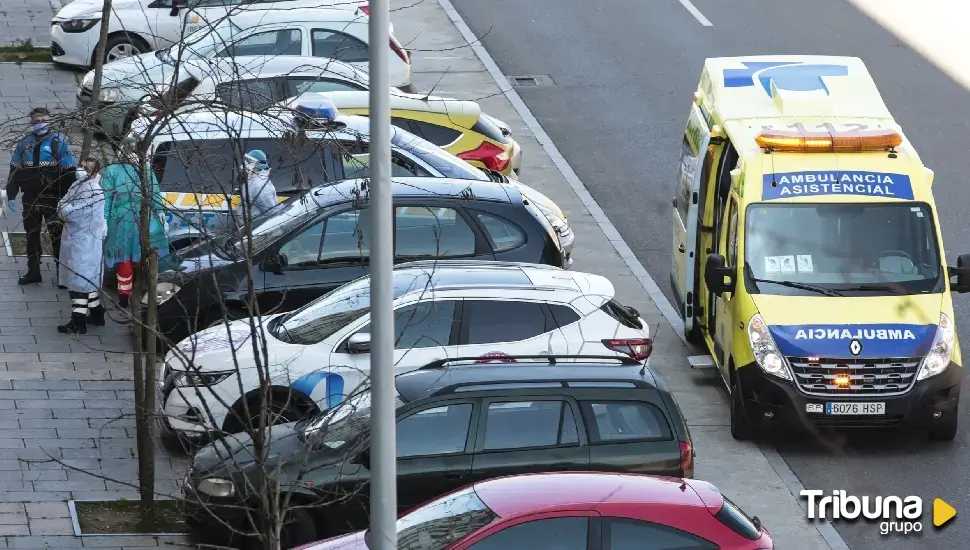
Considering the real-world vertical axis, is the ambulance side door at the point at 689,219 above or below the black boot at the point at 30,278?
above

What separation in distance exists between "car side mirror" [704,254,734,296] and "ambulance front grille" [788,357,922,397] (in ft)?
3.20

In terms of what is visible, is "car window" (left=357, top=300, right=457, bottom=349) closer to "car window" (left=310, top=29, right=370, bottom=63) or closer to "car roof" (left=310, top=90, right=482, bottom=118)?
"car roof" (left=310, top=90, right=482, bottom=118)

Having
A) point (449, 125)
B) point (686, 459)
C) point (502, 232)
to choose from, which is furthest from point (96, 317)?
point (686, 459)

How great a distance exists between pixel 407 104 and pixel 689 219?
15.5 feet

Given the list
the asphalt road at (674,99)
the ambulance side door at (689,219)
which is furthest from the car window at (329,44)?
the ambulance side door at (689,219)

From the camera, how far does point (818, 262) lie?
541 inches

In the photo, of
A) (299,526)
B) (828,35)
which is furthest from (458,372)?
(828,35)

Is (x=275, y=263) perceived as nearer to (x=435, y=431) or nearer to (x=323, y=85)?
(x=435, y=431)

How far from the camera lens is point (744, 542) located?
9.25m

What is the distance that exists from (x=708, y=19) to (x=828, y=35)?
2.16m

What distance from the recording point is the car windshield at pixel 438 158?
16938mm

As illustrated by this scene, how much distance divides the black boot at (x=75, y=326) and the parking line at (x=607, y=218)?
5011 mm

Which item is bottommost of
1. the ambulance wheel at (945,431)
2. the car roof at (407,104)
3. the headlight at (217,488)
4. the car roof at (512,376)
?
the ambulance wheel at (945,431)

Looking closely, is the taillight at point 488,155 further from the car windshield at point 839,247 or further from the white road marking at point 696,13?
the white road marking at point 696,13
